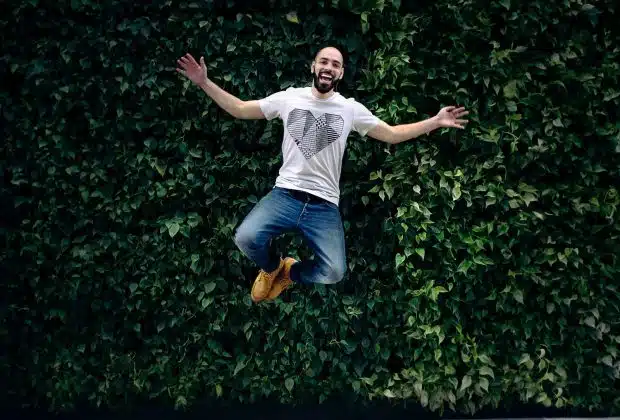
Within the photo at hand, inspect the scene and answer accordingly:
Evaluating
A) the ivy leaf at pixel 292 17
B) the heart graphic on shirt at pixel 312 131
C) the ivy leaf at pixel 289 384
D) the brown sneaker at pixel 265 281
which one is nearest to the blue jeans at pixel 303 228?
the brown sneaker at pixel 265 281

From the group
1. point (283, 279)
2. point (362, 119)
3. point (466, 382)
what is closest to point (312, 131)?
point (362, 119)

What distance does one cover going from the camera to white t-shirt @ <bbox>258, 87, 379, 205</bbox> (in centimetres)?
404

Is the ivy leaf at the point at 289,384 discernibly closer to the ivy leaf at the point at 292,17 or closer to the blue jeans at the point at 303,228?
the blue jeans at the point at 303,228

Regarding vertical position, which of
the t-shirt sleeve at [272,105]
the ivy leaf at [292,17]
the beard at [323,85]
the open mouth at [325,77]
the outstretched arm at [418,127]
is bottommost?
the outstretched arm at [418,127]

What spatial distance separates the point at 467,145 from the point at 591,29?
3.72 feet

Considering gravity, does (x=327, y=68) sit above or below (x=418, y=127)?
above

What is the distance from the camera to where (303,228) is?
4.04m

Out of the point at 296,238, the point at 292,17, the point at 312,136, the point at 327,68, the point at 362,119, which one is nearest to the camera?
the point at 327,68

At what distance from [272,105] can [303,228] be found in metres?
0.73

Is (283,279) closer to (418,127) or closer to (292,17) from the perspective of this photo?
(418,127)

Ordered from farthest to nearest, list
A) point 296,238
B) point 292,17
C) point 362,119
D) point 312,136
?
point 296,238
point 292,17
point 362,119
point 312,136

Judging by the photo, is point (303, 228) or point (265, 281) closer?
point (303, 228)

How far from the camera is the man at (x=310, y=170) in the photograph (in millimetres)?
3992

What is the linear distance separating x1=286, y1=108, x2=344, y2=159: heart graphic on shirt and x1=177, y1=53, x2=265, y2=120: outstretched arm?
25 centimetres
